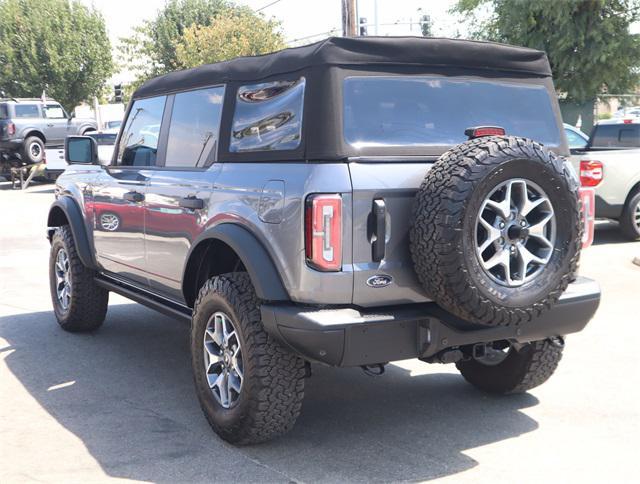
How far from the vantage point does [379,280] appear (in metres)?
3.79

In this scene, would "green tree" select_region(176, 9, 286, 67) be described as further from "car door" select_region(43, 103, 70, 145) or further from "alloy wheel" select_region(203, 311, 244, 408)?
"alloy wheel" select_region(203, 311, 244, 408)

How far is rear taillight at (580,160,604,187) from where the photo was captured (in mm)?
10734

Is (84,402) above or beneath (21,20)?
beneath

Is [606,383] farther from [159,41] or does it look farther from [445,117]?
[159,41]

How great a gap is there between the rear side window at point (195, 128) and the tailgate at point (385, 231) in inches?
49.5

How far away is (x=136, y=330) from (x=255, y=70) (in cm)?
330

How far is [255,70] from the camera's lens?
4410mm

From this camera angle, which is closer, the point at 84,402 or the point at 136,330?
the point at 84,402

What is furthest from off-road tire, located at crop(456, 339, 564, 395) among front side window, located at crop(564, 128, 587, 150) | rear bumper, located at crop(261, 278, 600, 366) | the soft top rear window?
front side window, located at crop(564, 128, 587, 150)

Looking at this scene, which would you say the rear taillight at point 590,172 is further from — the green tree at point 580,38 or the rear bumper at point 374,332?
the green tree at point 580,38

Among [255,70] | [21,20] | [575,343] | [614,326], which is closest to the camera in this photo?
[255,70]

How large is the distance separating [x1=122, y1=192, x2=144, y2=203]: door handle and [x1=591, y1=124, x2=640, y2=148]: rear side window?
28.5 ft

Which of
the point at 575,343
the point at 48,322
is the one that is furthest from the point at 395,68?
the point at 48,322

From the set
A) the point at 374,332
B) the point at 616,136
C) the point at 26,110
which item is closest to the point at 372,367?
the point at 374,332
